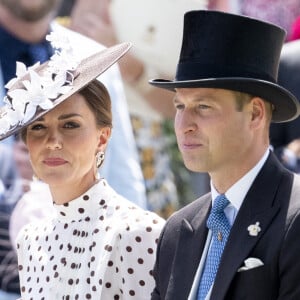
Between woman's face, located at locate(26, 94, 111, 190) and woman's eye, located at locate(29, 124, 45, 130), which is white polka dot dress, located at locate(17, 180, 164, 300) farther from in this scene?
woman's eye, located at locate(29, 124, 45, 130)

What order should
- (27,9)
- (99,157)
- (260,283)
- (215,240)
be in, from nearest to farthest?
(260,283), (215,240), (99,157), (27,9)

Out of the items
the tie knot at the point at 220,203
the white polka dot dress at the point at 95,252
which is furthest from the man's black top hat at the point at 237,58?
the white polka dot dress at the point at 95,252

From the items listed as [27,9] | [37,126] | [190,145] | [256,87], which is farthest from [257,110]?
[27,9]

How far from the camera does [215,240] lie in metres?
2.98

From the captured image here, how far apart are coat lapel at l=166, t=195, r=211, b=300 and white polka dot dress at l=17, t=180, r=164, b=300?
0.28 meters

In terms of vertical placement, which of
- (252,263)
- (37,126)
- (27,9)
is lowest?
(252,263)

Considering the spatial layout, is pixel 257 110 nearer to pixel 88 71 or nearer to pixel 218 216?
pixel 218 216

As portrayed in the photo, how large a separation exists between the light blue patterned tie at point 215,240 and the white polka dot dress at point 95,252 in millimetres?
403

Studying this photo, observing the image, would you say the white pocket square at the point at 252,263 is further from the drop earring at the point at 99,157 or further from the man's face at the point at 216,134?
the drop earring at the point at 99,157

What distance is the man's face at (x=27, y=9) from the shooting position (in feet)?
17.5

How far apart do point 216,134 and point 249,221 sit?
0.25m

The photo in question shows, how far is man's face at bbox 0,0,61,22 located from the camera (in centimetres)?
535

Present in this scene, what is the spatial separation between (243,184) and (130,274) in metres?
0.58

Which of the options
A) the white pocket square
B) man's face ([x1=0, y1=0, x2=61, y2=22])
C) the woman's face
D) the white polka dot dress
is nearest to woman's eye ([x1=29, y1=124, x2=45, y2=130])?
the woman's face
